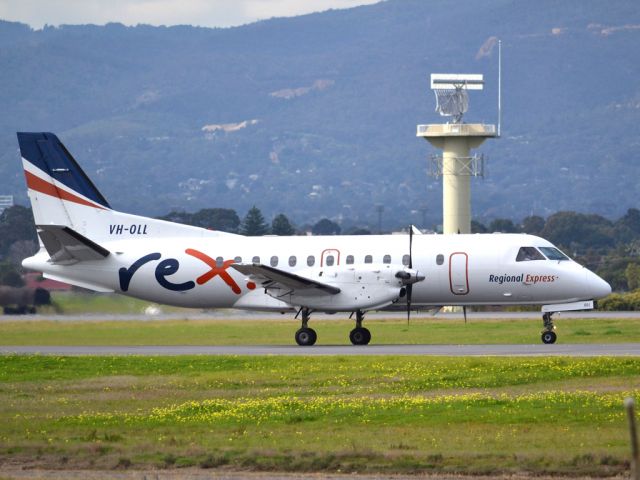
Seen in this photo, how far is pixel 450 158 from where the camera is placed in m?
75.7

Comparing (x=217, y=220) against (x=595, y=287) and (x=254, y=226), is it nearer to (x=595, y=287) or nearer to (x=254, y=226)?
(x=254, y=226)

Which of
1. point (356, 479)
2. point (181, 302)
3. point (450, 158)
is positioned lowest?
point (356, 479)

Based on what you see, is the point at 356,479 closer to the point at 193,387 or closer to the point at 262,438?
the point at 262,438

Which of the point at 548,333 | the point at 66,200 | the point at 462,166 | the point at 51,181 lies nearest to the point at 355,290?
the point at 548,333

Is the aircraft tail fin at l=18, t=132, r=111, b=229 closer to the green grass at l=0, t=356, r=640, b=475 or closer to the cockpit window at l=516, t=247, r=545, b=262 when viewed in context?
the green grass at l=0, t=356, r=640, b=475

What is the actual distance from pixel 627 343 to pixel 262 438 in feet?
63.8

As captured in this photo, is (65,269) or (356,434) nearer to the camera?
(356,434)

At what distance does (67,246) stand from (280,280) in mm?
6791

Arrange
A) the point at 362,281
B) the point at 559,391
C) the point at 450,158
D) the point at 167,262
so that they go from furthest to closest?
1. the point at 450,158
2. the point at 167,262
3. the point at 362,281
4. the point at 559,391

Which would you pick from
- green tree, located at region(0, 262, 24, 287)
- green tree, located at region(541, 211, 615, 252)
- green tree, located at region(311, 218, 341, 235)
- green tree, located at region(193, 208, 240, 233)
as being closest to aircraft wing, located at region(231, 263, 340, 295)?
green tree, located at region(0, 262, 24, 287)

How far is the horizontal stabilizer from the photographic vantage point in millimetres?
39250

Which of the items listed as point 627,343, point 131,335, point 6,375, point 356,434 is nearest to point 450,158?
point 131,335

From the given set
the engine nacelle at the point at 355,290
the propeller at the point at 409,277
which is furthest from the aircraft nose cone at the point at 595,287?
the engine nacelle at the point at 355,290

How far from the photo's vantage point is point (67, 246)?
4009cm
